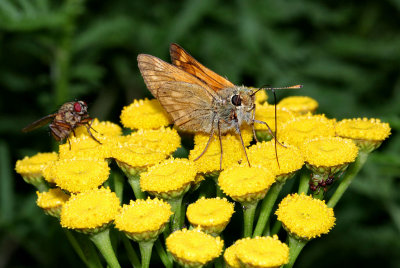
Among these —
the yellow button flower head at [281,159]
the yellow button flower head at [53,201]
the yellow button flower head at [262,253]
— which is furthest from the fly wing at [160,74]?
the yellow button flower head at [262,253]

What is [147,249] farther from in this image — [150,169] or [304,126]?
[304,126]

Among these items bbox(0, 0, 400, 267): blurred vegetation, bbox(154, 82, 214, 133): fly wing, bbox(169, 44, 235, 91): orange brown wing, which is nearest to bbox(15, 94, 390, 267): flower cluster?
bbox(154, 82, 214, 133): fly wing

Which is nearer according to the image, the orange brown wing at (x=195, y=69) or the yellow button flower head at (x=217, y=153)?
the yellow button flower head at (x=217, y=153)

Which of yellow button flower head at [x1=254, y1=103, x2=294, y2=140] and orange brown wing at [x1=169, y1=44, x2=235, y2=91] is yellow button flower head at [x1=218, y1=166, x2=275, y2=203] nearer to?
yellow button flower head at [x1=254, y1=103, x2=294, y2=140]

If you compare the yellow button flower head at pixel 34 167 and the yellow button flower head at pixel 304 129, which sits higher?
the yellow button flower head at pixel 34 167

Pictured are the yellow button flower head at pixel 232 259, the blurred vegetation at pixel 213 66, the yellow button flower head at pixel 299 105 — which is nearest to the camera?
the yellow button flower head at pixel 232 259

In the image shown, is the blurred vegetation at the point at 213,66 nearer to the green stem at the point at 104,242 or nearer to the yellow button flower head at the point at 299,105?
the yellow button flower head at the point at 299,105

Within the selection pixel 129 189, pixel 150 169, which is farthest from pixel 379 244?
pixel 150 169
